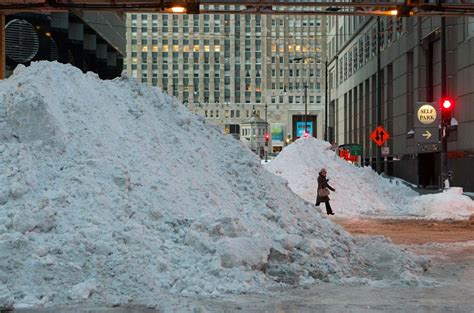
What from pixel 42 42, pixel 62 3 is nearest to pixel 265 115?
pixel 42 42

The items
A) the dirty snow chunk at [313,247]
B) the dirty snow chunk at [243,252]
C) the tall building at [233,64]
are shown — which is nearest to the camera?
the dirty snow chunk at [243,252]

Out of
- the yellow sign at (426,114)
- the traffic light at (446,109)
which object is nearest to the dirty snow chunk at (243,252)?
the traffic light at (446,109)

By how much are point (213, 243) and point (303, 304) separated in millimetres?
1634

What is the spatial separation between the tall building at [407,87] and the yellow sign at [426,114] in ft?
2.54

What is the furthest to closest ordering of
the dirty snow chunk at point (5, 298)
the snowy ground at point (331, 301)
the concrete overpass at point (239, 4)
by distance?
the concrete overpass at point (239, 4) → the snowy ground at point (331, 301) → the dirty snow chunk at point (5, 298)

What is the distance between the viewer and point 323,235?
1091 cm

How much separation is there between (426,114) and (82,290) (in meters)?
27.3

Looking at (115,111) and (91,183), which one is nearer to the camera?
(91,183)

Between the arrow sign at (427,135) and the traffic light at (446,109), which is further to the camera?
the arrow sign at (427,135)

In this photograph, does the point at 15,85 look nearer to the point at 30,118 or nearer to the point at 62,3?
the point at 30,118

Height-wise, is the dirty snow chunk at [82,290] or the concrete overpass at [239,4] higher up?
the concrete overpass at [239,4]

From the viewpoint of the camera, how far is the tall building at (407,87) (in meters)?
33.9

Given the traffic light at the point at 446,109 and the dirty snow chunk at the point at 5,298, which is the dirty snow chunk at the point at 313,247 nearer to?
the dirty snow chunk at the point at 5,298

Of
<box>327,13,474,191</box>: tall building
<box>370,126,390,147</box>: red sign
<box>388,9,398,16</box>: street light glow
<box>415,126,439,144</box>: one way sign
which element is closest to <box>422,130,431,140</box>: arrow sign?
<box>415,126,439,144</box>: one way sign
